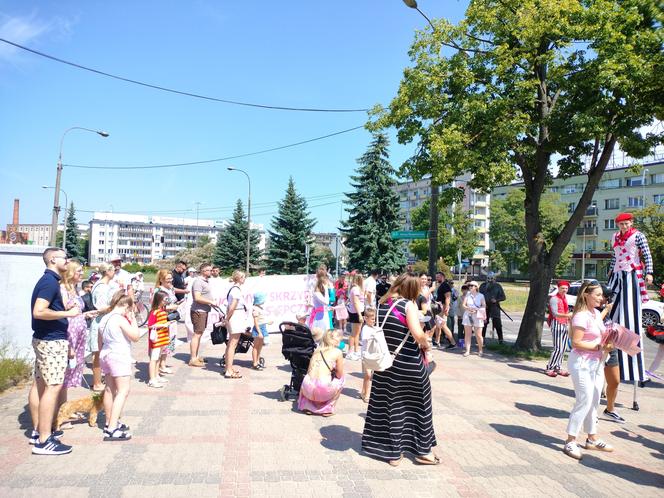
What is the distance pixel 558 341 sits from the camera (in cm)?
1010

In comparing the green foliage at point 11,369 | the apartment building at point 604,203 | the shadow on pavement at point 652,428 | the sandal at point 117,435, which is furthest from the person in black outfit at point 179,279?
the apartment building at point 604,203

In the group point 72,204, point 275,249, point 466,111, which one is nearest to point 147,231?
point 72,204

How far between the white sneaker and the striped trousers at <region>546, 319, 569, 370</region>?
4566 mm

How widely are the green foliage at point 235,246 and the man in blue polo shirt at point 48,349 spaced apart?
4870cm

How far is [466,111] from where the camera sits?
39.4ft

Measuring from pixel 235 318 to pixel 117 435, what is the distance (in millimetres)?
3312

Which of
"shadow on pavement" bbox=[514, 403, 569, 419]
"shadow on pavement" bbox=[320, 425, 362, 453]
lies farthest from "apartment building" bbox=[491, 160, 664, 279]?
"shadow on pavement" bbox=[320, 425, 362, 453]

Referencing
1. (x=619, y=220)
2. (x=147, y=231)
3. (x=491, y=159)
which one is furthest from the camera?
(x=147, y=231)

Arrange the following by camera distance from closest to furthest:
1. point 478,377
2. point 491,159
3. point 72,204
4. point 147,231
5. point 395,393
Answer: point 395,393 → point 478,377 → point 491,159 → point 72,204 → point 147,231

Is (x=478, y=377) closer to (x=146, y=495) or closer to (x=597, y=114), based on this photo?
(x=597, y=114)

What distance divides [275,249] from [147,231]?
134 meters

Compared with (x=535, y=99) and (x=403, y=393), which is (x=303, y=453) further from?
(x=535, y=99)

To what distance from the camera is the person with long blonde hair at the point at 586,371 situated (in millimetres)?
5609

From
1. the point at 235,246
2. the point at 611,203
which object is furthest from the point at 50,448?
the point at 611,203
